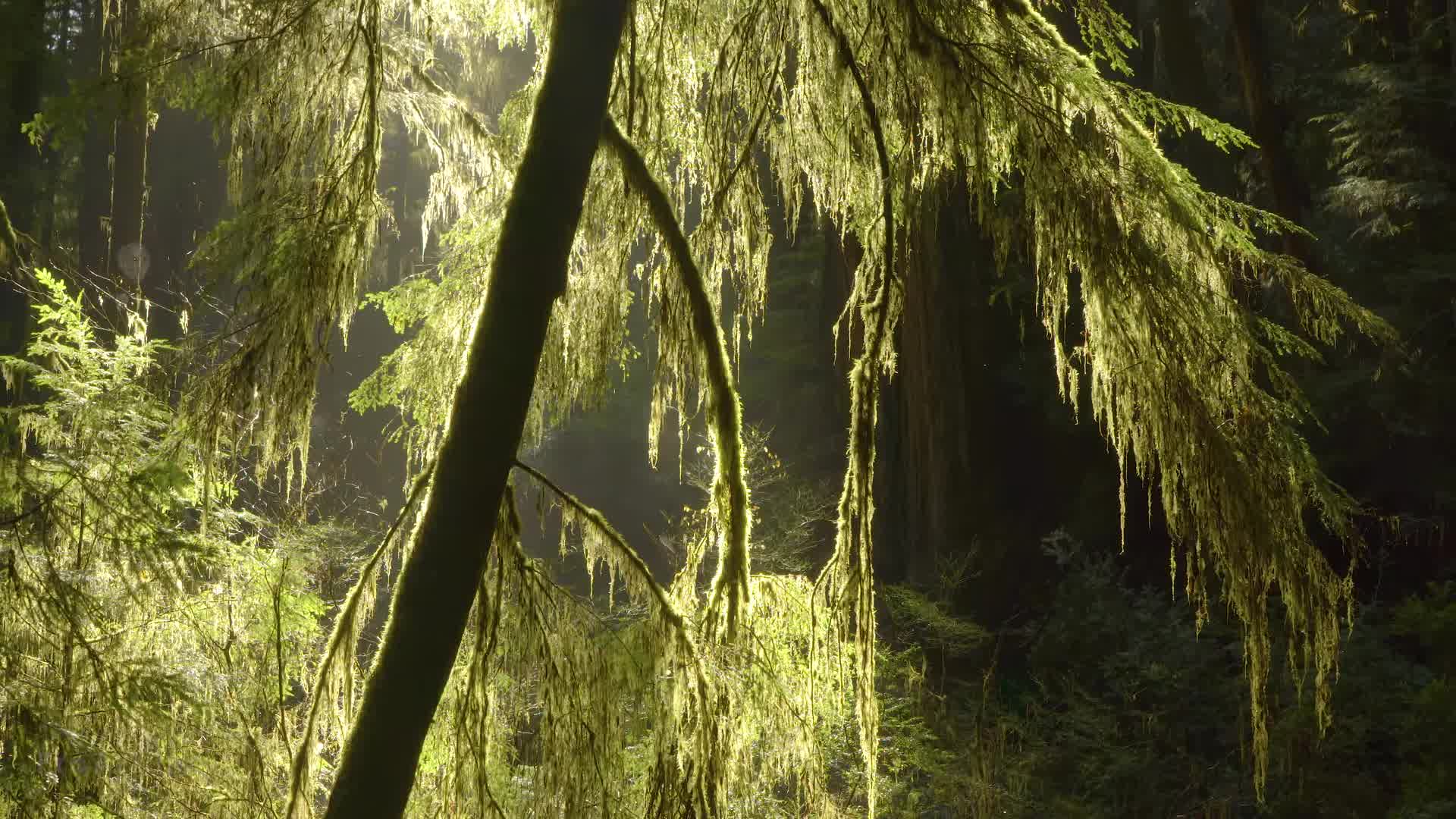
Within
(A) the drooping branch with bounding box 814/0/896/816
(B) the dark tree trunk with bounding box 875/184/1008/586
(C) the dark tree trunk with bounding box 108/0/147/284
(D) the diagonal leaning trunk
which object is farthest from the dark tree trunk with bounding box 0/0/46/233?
(B) the dark tree trunk with bounding box 875/184/1008/586

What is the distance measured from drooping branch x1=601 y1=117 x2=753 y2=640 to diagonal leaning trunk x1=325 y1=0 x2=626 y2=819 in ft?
1.04

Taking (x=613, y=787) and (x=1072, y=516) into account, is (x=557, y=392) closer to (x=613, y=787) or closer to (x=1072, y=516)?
(x=613, y=787)

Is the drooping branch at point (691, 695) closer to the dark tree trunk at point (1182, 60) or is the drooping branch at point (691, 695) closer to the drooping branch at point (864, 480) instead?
the drooping branch at point (864, 480)

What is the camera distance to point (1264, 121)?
30.7 ft

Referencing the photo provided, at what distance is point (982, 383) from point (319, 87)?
11953mm

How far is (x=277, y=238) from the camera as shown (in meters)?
2.32

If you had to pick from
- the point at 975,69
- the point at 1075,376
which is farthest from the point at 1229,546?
the point at 975,69

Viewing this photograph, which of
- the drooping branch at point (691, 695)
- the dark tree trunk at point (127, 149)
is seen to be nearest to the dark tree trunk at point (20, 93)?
the dark tree trunk at point (127, 149)

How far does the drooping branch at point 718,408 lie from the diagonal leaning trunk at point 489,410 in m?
0.32

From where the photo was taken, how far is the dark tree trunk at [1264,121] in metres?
9.22

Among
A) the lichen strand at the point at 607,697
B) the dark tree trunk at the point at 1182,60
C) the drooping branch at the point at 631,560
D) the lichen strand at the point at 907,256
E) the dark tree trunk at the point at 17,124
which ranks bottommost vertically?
the lichen strand at the point at 607,697

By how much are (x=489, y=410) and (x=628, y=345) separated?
1.29 m

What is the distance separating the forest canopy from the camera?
2.09m

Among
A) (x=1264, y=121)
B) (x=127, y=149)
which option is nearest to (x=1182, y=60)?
(x=1264, y=121)
